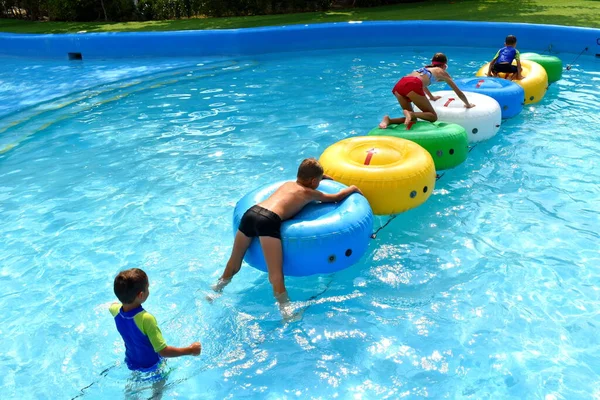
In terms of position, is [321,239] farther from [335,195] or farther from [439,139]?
[439,139]

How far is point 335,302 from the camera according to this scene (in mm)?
4246

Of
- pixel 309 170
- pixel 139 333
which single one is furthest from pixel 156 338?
pixel 309 170

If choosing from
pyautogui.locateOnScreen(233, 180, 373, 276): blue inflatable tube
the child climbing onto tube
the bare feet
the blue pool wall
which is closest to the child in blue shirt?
pyautogui.locateOnScreen(233, 180, 373, 276): blue inflatable tube

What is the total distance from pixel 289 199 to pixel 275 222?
0.27m

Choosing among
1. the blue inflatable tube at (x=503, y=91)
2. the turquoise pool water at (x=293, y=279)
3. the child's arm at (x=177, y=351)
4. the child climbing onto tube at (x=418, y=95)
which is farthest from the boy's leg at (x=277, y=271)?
the blue inflatable tube at (x=503, y=91)

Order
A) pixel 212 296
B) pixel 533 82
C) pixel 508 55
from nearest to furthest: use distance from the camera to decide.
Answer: pixel 212 296 → pixel 533 82 → pixel 508 55

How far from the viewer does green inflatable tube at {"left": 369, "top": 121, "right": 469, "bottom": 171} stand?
5.82 meters

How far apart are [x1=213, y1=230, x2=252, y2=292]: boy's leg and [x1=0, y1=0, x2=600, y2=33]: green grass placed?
10.8m

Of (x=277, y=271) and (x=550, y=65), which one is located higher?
(x=550, y=65)

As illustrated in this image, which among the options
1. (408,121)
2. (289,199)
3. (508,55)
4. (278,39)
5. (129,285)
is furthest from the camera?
(278,39)

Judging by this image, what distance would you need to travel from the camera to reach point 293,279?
14.7ft

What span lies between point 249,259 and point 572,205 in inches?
140

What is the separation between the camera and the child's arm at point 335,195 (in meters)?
4.35

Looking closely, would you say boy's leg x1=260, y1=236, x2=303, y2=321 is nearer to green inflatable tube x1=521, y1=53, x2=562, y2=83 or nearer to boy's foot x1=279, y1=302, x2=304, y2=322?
boy's foot x1=279, y1=302, x2=304, y2=322
